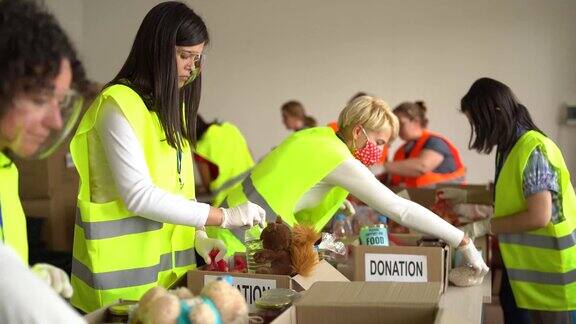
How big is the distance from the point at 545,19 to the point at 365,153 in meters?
3.86

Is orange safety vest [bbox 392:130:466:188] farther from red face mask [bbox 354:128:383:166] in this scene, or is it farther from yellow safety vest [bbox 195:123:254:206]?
red face mask [bbox 354:128:383:166]

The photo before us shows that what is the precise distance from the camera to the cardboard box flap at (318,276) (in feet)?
5.95

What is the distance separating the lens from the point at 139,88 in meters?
1.88

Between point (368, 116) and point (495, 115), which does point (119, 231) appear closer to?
point (368, 116)

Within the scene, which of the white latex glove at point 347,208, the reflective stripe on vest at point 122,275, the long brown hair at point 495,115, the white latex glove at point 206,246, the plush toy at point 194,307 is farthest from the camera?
the white latex glove at point 347,208

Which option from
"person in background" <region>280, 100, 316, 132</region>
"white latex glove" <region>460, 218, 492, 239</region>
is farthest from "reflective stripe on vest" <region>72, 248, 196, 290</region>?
"person in background" <region>280, 100, 316, 132</region>

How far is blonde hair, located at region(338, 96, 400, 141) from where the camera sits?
8.16ft

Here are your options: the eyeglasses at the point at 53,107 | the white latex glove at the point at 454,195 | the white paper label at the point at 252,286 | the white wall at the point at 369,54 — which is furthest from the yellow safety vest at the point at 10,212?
the white wall at the point at 369,54

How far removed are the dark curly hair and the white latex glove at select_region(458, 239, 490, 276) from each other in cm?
158

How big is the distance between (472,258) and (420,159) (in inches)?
93.2

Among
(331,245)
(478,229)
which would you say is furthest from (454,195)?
(331,245)

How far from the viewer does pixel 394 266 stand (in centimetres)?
223

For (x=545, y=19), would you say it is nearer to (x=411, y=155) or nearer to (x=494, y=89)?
(x=411, y=155)

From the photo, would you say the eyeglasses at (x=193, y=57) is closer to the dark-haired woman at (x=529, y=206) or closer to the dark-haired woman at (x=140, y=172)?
the dark-haired woman at (x=140, y=172)
